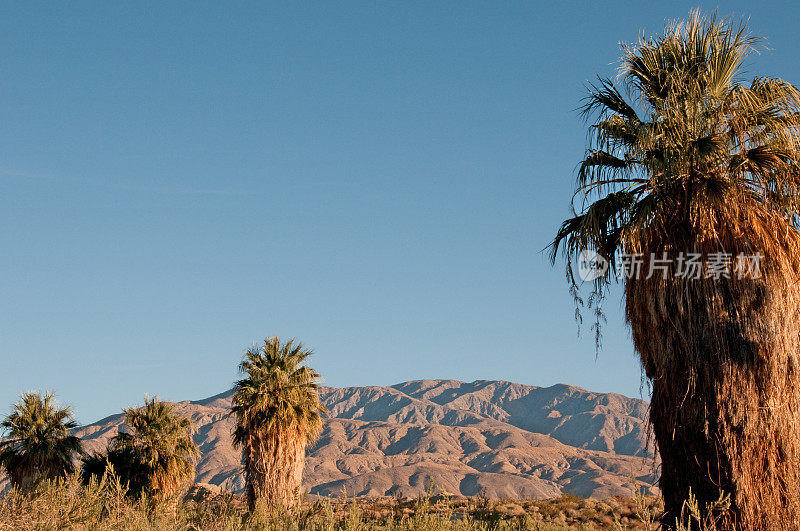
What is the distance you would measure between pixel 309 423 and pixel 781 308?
77.0 ft

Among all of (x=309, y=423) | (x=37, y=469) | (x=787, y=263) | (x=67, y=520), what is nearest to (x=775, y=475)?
(x=787, y=263)

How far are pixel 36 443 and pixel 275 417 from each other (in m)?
19.0

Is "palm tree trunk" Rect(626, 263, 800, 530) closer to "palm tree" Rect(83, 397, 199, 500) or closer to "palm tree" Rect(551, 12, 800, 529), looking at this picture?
"palm tree" Rect(551, 12, 800, 529)

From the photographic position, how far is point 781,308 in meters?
12.4

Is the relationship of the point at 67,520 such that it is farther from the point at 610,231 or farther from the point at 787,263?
the point at 787,263

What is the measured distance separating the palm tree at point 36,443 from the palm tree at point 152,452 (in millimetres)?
2125

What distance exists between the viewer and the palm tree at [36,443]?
40906 millimetres

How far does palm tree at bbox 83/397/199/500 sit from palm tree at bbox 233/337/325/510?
869cm

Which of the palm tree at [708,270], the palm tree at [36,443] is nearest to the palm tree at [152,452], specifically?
the palm tree at [36,443]

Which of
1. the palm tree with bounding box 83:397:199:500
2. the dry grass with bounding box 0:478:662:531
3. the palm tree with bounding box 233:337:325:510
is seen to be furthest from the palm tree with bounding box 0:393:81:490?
the dry grass with bounding box 0:478:662:531

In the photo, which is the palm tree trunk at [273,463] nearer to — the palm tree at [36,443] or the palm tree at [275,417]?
the palm tree at [275,417]

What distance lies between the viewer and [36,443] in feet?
136

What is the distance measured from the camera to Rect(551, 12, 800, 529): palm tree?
1211 cm

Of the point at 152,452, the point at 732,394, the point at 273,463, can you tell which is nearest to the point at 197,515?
the point at 732,394
